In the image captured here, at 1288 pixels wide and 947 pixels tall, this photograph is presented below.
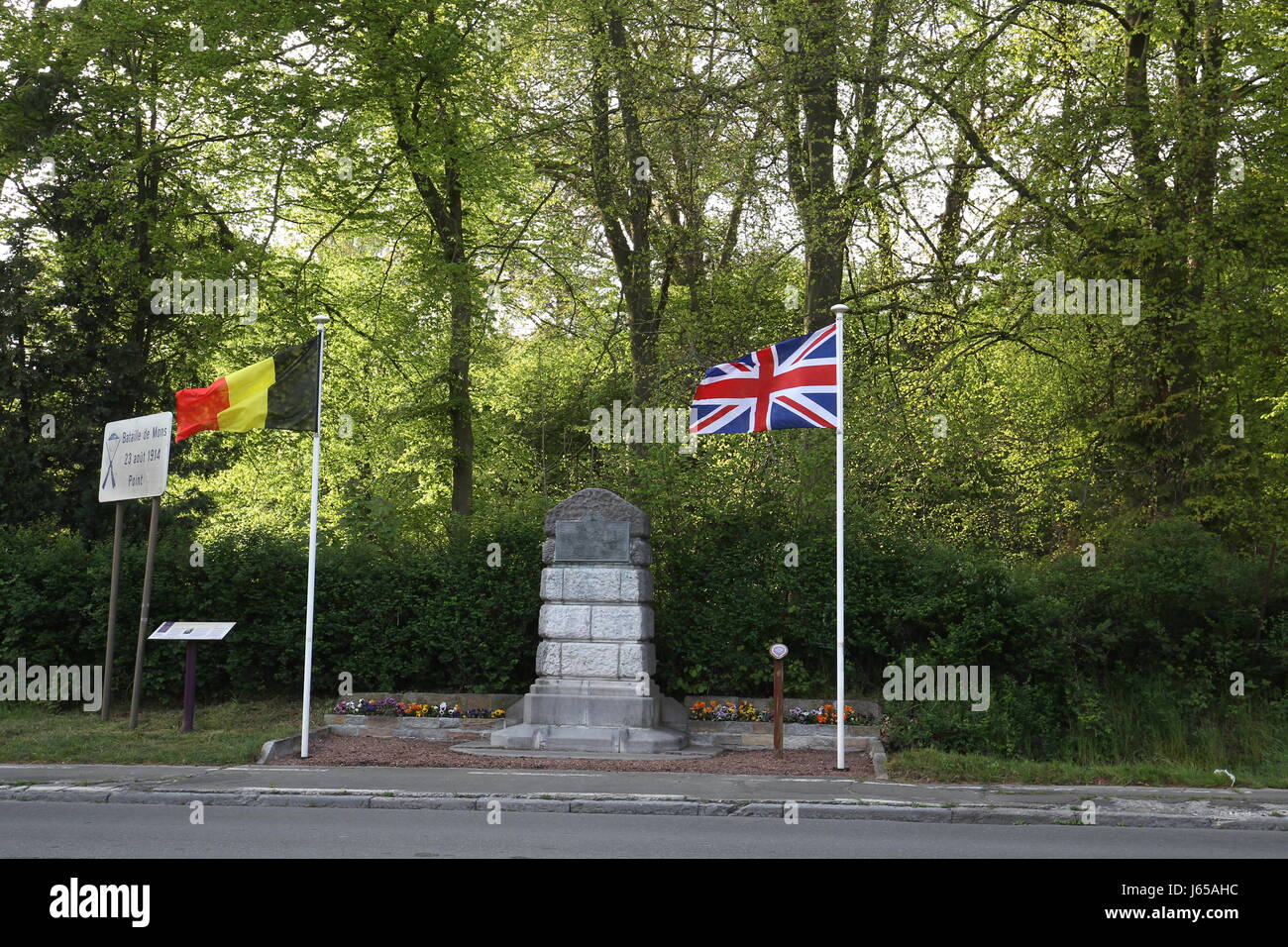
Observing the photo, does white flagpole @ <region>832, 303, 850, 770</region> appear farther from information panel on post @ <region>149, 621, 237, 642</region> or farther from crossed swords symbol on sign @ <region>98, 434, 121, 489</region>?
crossed swords symbol on sign @ <region>98, 434, 121, 489</region>

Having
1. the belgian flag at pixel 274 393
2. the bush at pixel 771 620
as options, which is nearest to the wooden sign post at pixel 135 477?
the bush at pixel 771 620

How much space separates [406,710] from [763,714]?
198 inches

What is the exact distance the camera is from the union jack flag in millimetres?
14164

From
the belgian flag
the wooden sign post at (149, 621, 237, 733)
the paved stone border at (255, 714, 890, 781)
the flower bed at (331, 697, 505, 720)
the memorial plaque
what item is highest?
the belgian flag

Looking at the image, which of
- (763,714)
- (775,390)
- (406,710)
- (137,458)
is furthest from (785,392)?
(137,458)

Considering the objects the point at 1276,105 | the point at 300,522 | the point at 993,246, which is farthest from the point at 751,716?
the point at 300,522

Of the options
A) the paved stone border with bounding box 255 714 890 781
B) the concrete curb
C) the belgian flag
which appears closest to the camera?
the concrete curb

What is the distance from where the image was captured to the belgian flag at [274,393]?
587 inches

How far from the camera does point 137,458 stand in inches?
653

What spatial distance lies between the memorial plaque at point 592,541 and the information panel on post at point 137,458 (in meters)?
5.77

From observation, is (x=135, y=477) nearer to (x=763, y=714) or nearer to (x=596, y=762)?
(x=596, y=762)

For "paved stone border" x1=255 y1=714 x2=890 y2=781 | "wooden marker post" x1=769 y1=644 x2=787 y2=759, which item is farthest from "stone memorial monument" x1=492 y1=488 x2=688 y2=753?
"wooden marker post" x1=769 y1=644 x2=787 y2=759

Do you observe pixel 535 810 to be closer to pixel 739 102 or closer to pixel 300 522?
pixel 739 102

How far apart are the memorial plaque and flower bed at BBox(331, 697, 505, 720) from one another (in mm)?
2585
